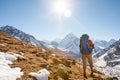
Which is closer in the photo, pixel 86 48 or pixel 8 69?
pixel 8 69

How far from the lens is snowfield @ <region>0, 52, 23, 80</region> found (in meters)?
8.97

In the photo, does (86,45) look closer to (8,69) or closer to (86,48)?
(86,48)

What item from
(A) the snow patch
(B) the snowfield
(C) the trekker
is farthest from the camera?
(C) the trekker

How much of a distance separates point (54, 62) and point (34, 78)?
448cm

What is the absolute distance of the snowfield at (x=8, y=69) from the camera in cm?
897

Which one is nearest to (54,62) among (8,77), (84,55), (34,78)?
(84,55)

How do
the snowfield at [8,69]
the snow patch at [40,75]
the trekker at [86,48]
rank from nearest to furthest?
the snowfield at [8,69], the snow patch at [40,75], the trekker at [86,48]

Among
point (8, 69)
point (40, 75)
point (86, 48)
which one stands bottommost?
point (40, 75)

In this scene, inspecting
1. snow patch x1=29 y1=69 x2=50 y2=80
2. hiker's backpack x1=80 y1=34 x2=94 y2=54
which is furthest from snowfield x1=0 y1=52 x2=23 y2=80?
hiker's backpack x1=80 y1=34 x2=94 y2=54

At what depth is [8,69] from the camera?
9992mm

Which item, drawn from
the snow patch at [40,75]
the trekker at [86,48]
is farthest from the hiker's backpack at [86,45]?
the snow patch at [40,75]

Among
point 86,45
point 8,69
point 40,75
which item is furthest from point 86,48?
point 8,69

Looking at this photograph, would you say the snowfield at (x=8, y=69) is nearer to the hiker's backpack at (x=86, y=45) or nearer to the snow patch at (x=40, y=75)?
the snow patch at (x=40, y=75)

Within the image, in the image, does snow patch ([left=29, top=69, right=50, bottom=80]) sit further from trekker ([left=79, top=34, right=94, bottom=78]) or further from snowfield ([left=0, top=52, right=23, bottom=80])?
trekker ([left=79, top=34, right=94, bottom=78])
